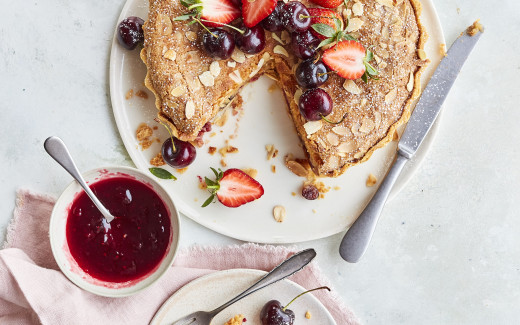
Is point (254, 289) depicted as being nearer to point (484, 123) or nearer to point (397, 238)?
point (397, 238)

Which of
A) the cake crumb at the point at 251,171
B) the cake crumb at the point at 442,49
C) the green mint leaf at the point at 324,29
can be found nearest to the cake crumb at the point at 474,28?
the cake crumb at the point at 442,49

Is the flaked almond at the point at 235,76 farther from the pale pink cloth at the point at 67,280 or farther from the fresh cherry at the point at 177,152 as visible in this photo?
the pale pink cloth at the point at 67,280

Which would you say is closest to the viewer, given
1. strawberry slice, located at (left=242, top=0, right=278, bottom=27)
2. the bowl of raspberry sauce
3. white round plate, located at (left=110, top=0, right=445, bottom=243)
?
strawberry slice, located at (left=242, top=0, right=278, bottom=27)

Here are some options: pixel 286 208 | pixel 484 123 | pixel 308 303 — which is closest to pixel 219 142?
pixel 286 208

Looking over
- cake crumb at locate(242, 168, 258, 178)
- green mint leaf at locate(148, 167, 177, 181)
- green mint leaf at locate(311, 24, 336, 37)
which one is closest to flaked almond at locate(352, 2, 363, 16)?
green mint leaf at locate(311, 24, 336, 37)

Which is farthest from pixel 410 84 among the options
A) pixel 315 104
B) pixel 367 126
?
pixel 315 104

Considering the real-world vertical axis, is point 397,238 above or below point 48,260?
below

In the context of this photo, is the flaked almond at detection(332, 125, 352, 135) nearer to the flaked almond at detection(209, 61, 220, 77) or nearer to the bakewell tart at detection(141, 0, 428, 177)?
the bakewell tart at detection(141, 0, 428, 177)
